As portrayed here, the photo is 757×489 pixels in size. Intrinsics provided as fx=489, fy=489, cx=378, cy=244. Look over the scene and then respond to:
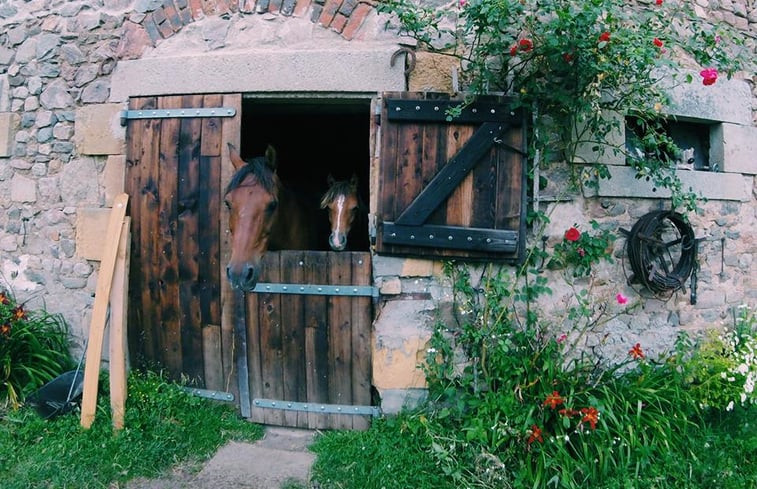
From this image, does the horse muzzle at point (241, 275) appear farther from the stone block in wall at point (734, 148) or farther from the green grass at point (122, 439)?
the stone block in wall at point (734, 148)

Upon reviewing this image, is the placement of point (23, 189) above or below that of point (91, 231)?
above

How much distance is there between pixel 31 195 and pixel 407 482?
435 centimetres

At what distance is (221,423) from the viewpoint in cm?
411

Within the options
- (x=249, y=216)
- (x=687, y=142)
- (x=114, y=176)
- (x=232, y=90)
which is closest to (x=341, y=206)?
(x=249, y=216)

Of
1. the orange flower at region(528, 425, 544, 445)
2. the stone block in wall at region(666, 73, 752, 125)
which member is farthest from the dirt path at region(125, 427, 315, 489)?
the stone block in wall at region(666, 73, 752, 125)

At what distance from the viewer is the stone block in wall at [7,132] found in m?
4.75

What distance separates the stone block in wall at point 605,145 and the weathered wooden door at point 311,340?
203cm

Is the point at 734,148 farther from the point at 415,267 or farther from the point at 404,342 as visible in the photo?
the point at 404,342

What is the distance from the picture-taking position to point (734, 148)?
4.80 meters

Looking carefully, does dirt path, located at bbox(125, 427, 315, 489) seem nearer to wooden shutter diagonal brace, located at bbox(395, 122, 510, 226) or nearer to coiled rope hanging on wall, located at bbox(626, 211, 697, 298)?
wooden shutter diagonal brace, located at bbox(395, 122, 510, 226)

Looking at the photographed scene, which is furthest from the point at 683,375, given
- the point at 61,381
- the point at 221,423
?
the point at 61,381

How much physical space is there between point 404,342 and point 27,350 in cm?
346

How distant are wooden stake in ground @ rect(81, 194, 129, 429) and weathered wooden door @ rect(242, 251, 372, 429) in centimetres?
118

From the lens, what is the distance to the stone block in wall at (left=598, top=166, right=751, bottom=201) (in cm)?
425
